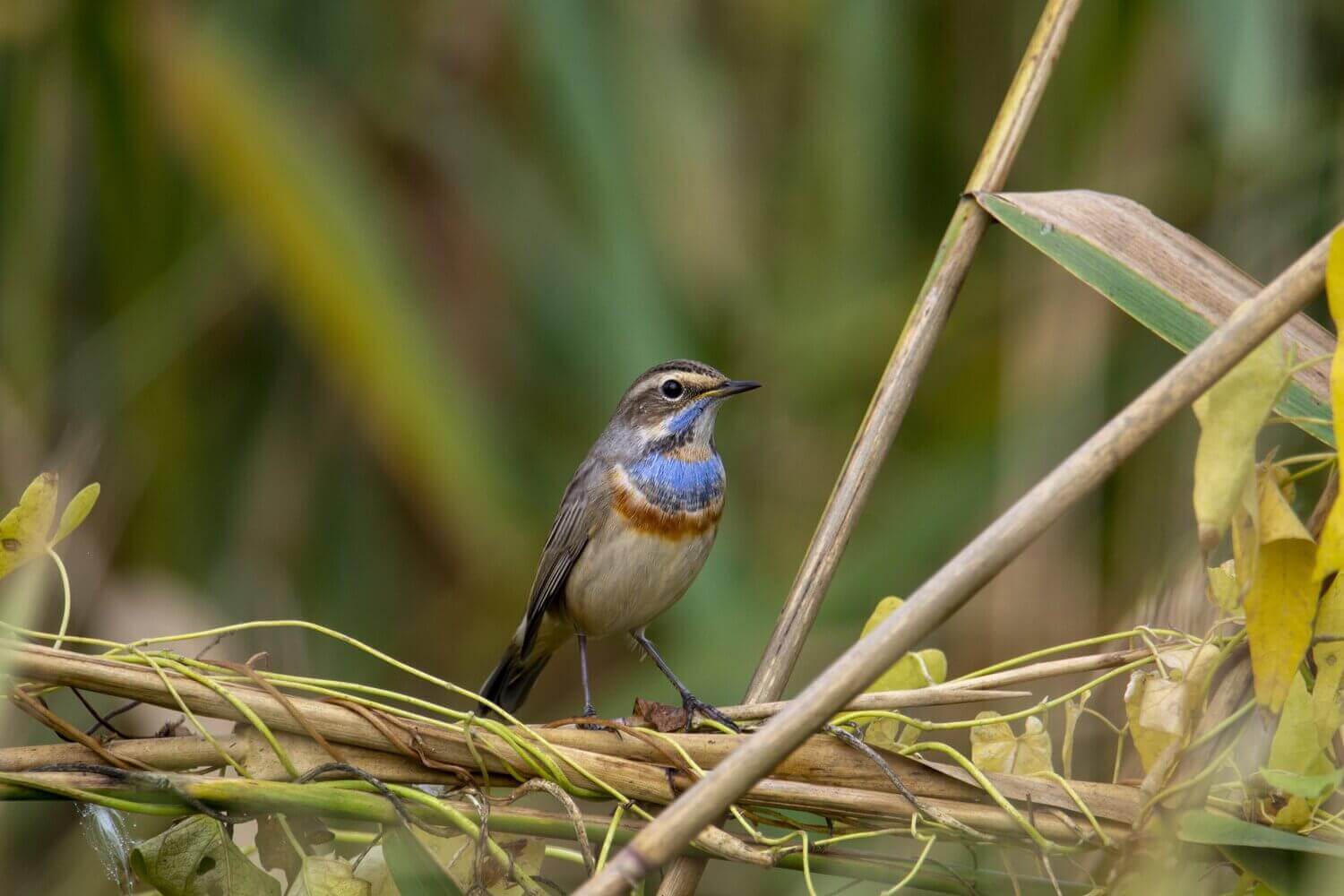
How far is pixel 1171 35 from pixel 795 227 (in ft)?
4.42

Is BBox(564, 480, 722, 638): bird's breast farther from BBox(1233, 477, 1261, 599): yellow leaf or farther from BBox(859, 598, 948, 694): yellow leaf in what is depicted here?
BBox(1233, 477, 1261, 599): yellow leaf

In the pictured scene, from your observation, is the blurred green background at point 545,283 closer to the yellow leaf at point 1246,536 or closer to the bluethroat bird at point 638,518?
the bluethroat bird at point 638,518

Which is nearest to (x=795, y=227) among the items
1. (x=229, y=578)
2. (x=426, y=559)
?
(x=426, y=559)

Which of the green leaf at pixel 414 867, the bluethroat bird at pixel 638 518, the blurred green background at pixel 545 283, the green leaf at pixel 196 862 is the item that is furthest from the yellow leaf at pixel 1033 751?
the bluethroat bird at pixel 638 518

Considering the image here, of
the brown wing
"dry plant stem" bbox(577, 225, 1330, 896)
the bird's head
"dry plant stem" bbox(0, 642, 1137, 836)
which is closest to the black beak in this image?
the bird's head

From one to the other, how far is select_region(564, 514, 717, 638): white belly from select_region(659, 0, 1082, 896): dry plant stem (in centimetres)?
139

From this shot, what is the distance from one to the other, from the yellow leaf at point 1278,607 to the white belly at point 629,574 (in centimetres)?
247

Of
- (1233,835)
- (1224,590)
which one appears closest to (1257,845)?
(1233,835)

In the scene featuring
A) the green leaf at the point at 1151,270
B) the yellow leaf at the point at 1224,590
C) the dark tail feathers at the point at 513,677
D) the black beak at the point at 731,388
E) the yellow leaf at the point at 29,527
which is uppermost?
the green leaf at the point at 1151,270

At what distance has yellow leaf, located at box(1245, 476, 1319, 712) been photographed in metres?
1.71

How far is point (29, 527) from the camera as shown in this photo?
2.10 meters

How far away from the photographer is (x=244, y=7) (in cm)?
436

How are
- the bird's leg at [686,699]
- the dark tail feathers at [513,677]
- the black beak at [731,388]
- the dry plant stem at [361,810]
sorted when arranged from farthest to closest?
the dark tail feathers at [513,677] < the black beak at [731,388] < the bird's leg at [686,699] < the dry plant stem at [361,810]

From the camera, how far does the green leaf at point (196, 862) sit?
1990mm
